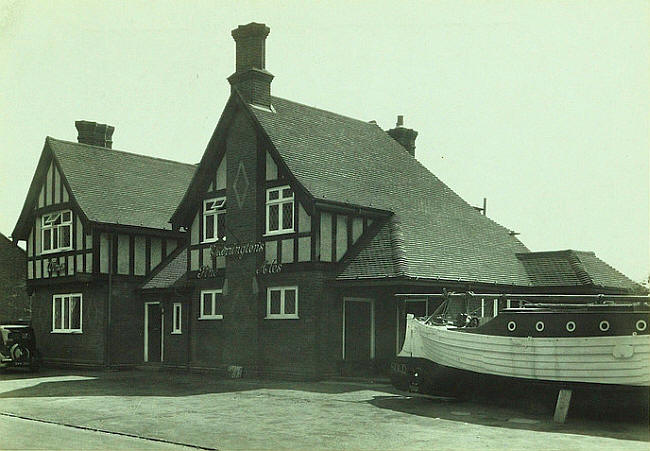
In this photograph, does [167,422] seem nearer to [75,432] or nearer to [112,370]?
[75,432]

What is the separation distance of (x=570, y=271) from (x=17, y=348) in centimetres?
2029

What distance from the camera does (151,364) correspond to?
29922 mm

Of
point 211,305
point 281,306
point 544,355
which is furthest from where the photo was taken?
point 211,305

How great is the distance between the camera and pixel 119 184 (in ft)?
107

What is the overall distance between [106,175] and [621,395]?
24.3 metres

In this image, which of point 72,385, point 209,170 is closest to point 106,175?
point 209,170

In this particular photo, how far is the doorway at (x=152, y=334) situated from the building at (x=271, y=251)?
6 centimetres

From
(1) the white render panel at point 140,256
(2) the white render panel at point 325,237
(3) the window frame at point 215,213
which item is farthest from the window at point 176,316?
(2) the white render panel at point 325,237

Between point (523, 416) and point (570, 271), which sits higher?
point (570, 271)

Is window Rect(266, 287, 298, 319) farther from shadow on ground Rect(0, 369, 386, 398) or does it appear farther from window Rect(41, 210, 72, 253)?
window Rect(41, 210, 72, 253)

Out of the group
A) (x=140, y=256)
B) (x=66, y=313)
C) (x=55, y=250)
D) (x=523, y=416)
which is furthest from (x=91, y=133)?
(x=523, y=416)

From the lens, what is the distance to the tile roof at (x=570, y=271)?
26.6 m

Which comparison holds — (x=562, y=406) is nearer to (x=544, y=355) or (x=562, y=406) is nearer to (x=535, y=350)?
(x=544, y=355)

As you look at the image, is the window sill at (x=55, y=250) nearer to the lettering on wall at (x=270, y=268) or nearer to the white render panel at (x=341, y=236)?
the lettering on wall at (x=270, y=268)
